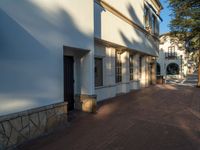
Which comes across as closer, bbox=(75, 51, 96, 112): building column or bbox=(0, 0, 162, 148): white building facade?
bbox=(0, 0, 162, 148): white building facade

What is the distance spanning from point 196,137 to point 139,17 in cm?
1289

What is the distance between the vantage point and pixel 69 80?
29.7 feet

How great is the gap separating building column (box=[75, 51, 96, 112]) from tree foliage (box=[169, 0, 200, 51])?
43.1 ft

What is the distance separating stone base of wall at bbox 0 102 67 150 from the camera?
4.89m

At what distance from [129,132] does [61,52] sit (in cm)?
317

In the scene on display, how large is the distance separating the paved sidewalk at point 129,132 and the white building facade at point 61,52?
95cm

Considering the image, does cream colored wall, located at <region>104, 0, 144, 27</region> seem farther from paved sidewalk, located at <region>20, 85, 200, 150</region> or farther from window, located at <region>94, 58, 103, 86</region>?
paved sidewalk, located at <region>20, 85, 200, 150</region>

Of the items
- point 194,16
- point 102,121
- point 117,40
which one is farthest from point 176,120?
point 194,16

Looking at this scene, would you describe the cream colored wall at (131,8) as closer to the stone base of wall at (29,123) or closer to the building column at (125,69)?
the building column at (125,69)

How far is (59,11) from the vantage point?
6.85 m

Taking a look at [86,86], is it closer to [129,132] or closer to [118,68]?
[129,132]

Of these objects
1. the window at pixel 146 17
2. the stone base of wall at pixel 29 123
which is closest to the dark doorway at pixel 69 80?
the stone base of wall at pixel 29 123

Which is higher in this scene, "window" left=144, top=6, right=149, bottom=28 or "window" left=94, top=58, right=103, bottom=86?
"window" left=144, top=6, right=149, bottom=28

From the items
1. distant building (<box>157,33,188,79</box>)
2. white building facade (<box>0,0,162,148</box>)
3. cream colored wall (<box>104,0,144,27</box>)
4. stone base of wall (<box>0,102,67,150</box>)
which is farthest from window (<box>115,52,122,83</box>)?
distant building (<box>157,33,188,79</box>)
